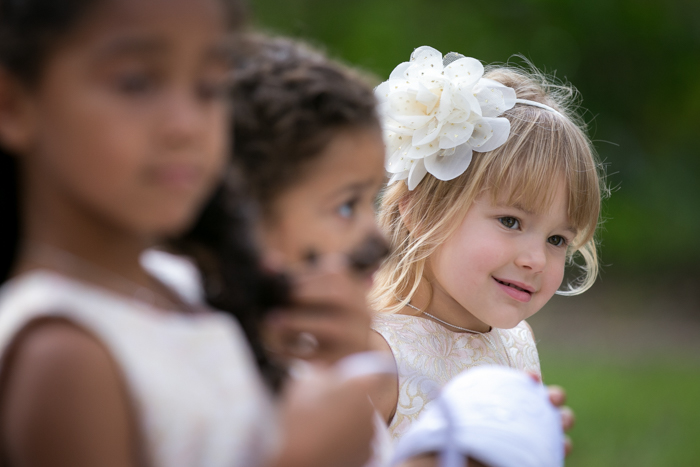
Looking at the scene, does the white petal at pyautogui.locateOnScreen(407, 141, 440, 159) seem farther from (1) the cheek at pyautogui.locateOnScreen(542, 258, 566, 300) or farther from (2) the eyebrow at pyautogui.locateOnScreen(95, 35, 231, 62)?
(2) the eyebrow at pyautogui.locateOnScreen(95, 35, 231, 62)

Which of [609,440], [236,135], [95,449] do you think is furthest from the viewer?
[609,440]

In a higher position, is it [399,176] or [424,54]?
[424,54]

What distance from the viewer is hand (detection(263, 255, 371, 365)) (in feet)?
3.51

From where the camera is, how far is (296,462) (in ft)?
2.95

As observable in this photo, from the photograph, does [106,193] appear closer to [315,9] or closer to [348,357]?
[348,357]

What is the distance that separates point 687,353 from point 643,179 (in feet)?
8.17

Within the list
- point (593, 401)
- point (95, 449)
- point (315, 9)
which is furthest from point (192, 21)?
point (315, 9)

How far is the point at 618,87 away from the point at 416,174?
7.30m

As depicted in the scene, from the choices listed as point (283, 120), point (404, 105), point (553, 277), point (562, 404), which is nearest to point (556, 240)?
point (553, 277)

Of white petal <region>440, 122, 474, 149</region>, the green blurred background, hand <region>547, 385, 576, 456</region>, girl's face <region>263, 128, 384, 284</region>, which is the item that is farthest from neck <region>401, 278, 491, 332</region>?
the green blurred background

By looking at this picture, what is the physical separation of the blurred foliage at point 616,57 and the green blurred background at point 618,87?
0.5 inches

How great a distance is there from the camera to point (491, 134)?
2188 millimetres

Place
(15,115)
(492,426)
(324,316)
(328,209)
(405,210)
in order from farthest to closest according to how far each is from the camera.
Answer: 1. (405,210)
2. (328,209)
3. (492,426)
4. (324,316)
5. (15,115)

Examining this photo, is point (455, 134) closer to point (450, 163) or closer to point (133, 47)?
point (450, 163)
